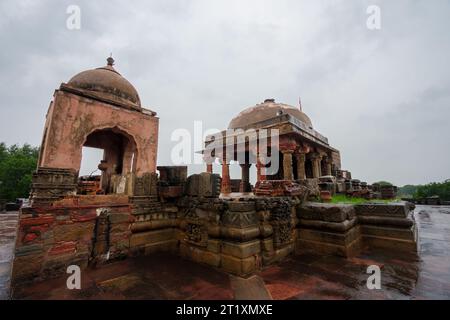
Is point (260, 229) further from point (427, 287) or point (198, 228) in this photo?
point (427, 287)

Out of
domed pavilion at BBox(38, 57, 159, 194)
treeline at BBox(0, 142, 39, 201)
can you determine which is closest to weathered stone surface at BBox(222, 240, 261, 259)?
domed pavilion at BBox(38, 57, 159, 194)

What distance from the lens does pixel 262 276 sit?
3.23 meters

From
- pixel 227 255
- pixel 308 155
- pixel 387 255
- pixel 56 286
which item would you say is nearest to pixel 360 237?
pixel 387 255

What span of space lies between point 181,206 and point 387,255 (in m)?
4.30

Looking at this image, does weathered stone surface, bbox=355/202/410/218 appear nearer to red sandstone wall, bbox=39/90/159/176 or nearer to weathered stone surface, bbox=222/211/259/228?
weathered stone surface, bbox=222/211/259/228

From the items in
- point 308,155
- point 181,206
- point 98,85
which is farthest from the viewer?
point 308,155

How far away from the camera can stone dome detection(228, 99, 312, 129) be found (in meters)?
12.7

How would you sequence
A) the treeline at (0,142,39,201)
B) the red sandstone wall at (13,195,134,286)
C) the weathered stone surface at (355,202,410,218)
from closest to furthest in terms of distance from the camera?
the red sandstone wall at (13,195,134,286), the weathered stone surface at (355,202,410,218), the treeline at (0,142,39,201)

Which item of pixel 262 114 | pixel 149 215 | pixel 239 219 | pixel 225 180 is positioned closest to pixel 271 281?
pixel 239 219

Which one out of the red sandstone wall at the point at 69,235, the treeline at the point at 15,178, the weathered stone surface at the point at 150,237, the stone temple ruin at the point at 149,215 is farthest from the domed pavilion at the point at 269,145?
the treeline at the point at 15,178

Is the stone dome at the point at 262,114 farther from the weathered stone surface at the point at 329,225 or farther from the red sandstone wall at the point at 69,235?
the red sandstone wall at the point at 69,235

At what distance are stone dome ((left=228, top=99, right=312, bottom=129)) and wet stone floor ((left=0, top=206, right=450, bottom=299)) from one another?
9.70 meters

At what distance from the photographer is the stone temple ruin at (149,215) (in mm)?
3338

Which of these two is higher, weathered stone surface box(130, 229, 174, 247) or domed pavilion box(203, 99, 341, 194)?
domed pavilion box(203, 99, 341, 194)
